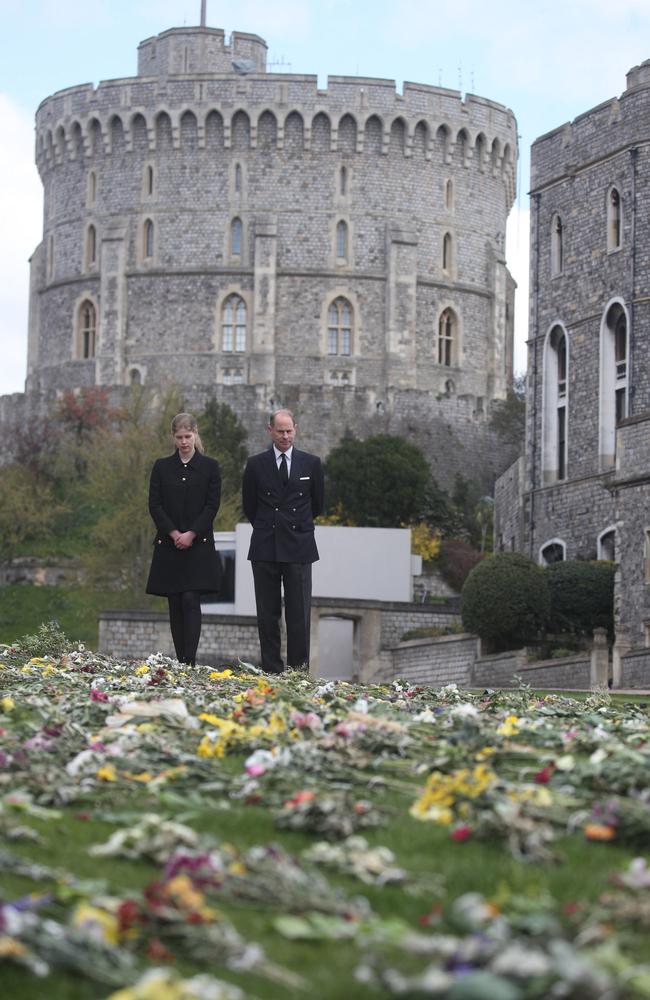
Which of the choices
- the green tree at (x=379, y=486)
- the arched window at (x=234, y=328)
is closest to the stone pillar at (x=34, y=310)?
the arched window at (x=234, y=328)

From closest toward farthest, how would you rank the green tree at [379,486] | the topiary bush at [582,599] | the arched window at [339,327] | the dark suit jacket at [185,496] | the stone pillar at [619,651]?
the dark suit jacket at [185,496] < the stone pillar at [619,651] < the topiary bush at [582,599] < the green tree at [379,486] < the arched window at [339,327]

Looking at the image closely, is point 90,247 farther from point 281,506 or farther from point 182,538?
point 281,506

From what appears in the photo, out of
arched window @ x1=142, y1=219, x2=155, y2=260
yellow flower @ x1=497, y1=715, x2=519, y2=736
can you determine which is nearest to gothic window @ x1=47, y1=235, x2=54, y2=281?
arched window @ x1=142, y1=219, x2=155, y2=260

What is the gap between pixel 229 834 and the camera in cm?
812

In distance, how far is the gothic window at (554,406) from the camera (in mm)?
52469

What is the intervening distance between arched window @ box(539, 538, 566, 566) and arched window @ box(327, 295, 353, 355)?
106 feet

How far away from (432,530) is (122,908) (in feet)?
194

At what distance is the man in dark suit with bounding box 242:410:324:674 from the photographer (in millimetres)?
16000

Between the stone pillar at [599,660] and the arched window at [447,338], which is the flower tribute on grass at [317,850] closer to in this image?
the stone pillar at [599,660]

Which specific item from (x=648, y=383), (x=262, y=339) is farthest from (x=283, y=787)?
(x=262, y=339)

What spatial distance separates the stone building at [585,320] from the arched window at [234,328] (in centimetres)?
3009

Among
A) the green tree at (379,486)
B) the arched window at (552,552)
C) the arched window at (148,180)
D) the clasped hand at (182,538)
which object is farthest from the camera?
the arched window at (148,180)

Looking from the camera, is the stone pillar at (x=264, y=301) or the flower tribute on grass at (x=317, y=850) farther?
the stone pillar at (x=264, y=301)

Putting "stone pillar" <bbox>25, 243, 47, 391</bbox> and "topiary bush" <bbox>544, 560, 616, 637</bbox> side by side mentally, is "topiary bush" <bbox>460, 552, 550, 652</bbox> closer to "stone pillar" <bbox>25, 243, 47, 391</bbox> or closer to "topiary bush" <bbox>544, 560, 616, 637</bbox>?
"topiary bush" <bbox>544, 560, 616, 637</bbox>
